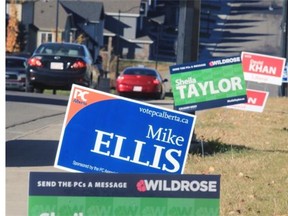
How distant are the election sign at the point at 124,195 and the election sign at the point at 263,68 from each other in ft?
38.9

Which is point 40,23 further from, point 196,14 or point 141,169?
point 141,169

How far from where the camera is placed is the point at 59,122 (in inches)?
672

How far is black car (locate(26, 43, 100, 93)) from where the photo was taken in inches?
896

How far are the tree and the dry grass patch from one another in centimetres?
4725

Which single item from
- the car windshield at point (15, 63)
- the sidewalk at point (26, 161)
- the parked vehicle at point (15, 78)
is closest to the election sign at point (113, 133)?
the sidewalk at point (26, 161)

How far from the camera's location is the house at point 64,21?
6944 centimetres

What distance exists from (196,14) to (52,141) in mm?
3125

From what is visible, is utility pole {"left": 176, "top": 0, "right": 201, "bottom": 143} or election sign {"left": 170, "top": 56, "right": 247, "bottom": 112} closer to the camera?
Result: election sign {"left": 170, "top": 56, "right": 247, "bottom": 112}

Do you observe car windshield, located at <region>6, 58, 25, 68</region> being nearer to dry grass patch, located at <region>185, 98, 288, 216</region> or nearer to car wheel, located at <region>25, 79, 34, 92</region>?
car wheel, located at <region>25, 79, 34, 92</region>

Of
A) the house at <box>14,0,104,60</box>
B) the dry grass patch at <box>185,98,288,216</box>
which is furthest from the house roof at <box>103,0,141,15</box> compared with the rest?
the dry grass patch at <box>185,98,288,216</box>

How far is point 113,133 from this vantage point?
625 cm

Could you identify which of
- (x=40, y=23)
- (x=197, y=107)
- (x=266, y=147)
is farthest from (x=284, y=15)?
(x=40, y=23)

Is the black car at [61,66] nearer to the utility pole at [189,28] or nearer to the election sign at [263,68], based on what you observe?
the election sign at [263,68]
